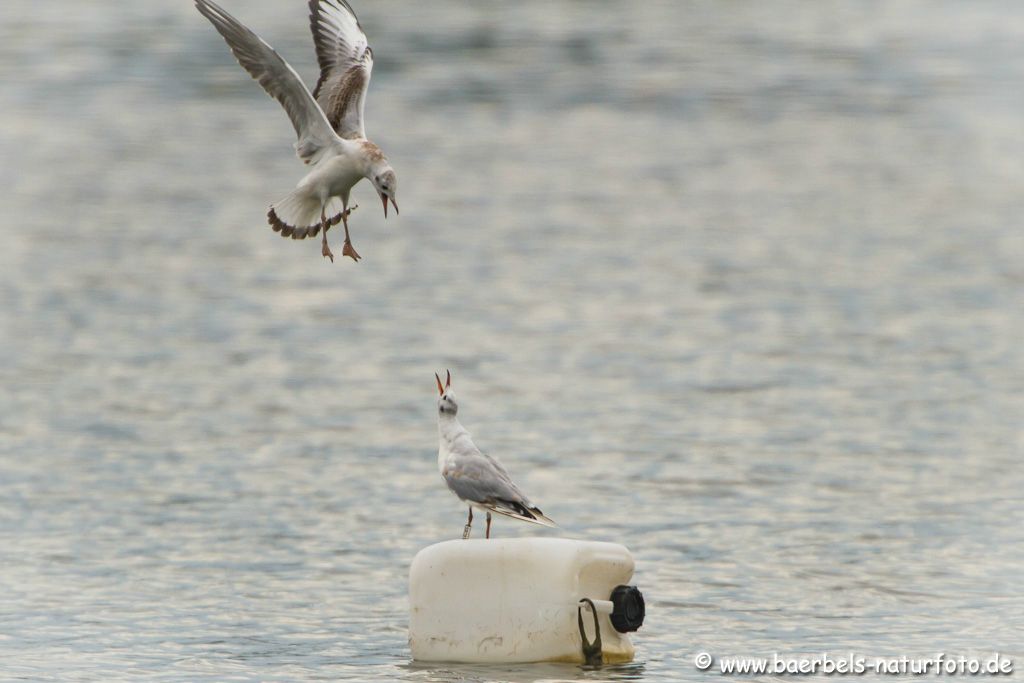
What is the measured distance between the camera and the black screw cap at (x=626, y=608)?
1111 centimetres

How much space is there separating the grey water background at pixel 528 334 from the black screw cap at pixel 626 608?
558mm

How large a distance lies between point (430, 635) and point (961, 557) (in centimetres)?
574

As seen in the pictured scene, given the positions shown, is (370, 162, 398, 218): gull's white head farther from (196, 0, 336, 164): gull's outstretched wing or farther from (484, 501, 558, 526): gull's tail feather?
(484, 501, 558, 526): gull's tail feather

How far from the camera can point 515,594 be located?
10977 mm

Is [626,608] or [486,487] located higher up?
[486,487]

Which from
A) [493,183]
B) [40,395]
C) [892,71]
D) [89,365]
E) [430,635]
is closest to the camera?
[430,635]

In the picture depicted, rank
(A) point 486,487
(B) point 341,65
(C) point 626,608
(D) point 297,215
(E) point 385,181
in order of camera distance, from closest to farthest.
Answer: (E) point 385,181 → (A) point 486,487 → (D) point 297,215 → (C) point 626,608 → (B) point 341,65

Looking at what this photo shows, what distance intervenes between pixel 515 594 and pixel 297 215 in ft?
8.24

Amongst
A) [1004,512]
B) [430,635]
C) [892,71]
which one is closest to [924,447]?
[1004,512]

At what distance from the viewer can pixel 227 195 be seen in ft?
121

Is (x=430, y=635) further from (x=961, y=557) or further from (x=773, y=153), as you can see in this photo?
(x=773, y=153)

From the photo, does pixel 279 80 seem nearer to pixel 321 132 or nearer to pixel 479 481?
pixel 321 132

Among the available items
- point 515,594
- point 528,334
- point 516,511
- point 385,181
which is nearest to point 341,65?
point 385,181

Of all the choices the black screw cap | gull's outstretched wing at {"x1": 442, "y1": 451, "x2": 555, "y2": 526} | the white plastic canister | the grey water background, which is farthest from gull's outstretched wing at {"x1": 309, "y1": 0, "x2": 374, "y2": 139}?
the grey water background
